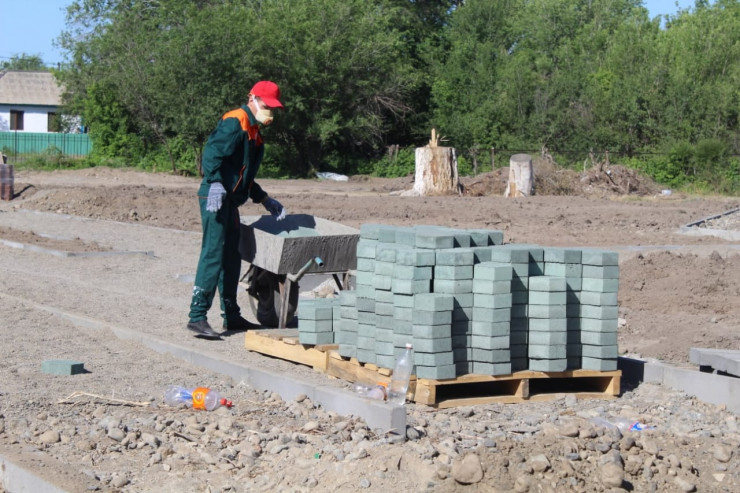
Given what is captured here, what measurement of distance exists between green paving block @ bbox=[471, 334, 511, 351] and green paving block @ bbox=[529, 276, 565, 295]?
1.41ft

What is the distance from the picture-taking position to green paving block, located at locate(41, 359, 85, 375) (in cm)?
726

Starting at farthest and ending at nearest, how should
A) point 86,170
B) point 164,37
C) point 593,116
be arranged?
point 593,116 < point 164,37 < point 86,170

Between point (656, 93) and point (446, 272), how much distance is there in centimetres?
3577

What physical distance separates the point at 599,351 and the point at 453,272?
1263 millimetres

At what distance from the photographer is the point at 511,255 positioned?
681 centimetres

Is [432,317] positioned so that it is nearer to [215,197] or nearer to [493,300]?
[493,300]

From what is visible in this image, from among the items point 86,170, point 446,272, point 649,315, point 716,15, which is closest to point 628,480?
point 446,272

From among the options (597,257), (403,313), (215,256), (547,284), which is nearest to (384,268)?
(403,313)

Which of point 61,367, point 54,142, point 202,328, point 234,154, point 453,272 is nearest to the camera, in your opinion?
point 453,272

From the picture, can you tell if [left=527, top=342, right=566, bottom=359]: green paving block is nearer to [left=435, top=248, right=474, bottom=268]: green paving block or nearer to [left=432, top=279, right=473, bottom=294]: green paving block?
[left=432, top=279, right=473, bottom=294]: green paving block

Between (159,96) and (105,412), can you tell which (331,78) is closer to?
(159,96)

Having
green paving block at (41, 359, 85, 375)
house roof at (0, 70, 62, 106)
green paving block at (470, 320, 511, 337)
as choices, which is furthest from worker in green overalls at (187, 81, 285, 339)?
house roof at (0, 70, 62, 106)

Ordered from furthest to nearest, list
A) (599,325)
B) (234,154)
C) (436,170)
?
(436,170) → (234,154) → (599,325)

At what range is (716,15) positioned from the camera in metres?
50.7
